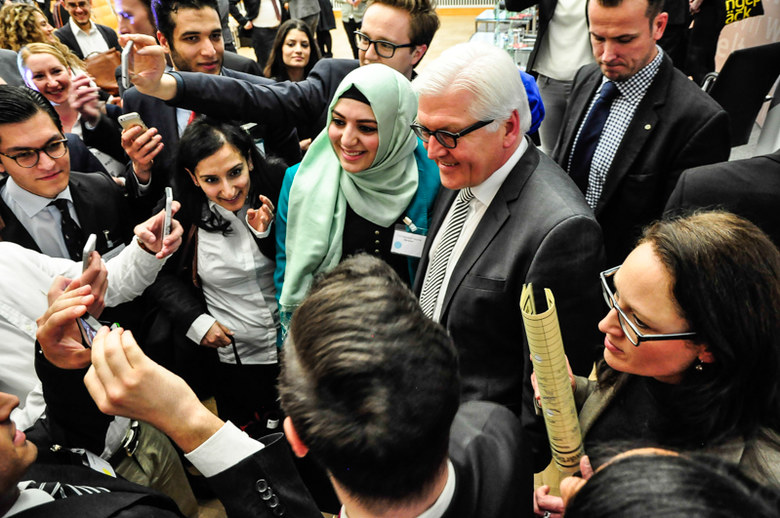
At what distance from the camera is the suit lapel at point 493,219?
5.59 ft

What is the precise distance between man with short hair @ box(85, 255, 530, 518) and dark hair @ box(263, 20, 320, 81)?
338 centimetres

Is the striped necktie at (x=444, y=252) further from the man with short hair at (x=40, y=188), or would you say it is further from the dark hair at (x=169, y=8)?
the dark hair at (x=169, y=8)

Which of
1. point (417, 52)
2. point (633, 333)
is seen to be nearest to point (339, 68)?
point (417, 52)

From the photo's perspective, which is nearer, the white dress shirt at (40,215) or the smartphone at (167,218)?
the smartphone at (167,218)

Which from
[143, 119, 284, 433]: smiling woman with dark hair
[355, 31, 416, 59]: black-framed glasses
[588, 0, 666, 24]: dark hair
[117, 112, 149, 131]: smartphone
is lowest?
[143, 119, 284, 433]: smiling woman with dark hair

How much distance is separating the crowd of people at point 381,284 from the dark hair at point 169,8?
1 cm

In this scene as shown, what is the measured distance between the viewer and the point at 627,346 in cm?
130

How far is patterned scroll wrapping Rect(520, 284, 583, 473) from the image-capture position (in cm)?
110

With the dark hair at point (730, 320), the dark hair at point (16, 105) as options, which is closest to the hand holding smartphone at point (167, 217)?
the dark hair at point (16, 105)

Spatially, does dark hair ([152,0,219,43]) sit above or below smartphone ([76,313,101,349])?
above

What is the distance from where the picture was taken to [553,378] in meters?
1.19

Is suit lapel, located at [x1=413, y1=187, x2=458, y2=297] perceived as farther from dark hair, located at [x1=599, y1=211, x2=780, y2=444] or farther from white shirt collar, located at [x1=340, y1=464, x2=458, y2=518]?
white shirt collar, located at [x1=340, y1=464, x2=458, y2=518]

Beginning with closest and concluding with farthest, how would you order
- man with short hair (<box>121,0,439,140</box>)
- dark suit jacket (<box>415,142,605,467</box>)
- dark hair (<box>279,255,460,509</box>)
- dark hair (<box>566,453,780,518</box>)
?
dark hair (<box>566,453,780,518</box>) → dark hair (<box>279,255,460,509</box>) → dark suit jacket (<box>415,142,605,467</box>) → man with short hair (<box>121,0,439,140</box>)

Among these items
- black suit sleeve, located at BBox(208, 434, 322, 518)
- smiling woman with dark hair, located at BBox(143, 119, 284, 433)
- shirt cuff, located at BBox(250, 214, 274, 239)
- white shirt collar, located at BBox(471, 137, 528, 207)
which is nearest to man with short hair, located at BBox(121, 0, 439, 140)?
smiling woman with dark hair, located at BBox(143, 119, 284, 433)
